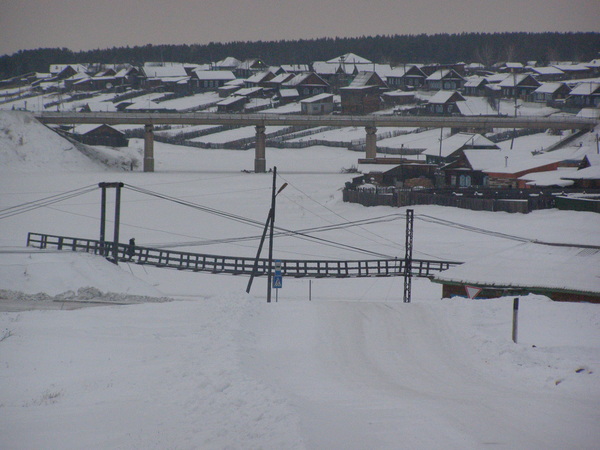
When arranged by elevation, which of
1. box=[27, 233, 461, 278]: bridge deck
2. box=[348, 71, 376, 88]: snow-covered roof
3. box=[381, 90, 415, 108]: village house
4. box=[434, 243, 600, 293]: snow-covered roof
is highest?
box=[348, 71, 376, 88]: snow-covered roof

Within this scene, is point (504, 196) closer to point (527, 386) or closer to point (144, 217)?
point (144, 217)

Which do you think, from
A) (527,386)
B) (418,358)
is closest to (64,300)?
(418,358)

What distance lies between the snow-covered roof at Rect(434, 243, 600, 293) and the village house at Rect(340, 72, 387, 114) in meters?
95.0

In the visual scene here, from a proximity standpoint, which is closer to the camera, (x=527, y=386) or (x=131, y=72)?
(x=527, y=386)

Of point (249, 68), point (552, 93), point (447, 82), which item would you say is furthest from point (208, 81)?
point (552, 93)

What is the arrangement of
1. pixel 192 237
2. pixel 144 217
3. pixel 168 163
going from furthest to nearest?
pixel 168 163
pixel 144 217
pixel 192 237

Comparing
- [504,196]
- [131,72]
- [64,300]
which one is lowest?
[64,300]

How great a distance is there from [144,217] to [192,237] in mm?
7899

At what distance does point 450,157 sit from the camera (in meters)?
79.6

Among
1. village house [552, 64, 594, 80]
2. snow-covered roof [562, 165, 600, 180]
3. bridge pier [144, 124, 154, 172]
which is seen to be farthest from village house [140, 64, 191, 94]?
snow-covered roof [562, 165, 600, 180]

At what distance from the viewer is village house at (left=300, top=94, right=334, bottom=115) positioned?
4697 inches

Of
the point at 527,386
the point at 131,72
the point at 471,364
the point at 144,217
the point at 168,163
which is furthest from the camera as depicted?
the point at 131,72

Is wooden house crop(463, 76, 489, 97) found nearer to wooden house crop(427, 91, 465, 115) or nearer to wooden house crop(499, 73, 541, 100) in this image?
wooden house crop(499, 73, 541, 100)

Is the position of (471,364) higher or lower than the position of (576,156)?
lower
